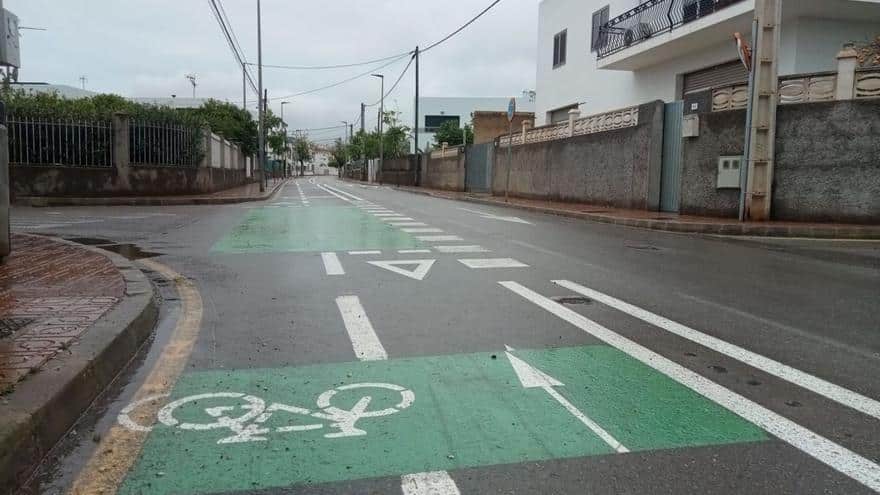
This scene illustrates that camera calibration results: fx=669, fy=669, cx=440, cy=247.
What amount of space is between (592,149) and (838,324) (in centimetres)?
1660

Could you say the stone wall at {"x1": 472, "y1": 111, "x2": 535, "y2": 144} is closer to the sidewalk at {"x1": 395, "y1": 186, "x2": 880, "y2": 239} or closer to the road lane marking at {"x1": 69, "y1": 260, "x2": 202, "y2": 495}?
the sidewalk at {"x1": 395, "y1": 186, "x2": 880, "y2": 239}

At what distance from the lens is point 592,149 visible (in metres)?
22.0

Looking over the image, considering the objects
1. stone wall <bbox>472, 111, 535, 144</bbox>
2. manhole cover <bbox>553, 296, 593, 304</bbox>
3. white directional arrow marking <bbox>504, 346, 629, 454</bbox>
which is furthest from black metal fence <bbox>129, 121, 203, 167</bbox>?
stone wall <bbox>472, 111, 535, 144</bbox>

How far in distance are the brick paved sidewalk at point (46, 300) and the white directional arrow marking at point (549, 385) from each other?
2.95 meters

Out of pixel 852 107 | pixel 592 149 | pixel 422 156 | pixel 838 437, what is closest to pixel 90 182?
pixel 592 149

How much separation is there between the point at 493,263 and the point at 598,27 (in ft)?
68.4

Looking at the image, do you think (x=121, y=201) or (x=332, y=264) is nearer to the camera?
(x=332, y=264)

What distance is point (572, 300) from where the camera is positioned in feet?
22.3

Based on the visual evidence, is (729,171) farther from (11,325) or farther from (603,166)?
(11,325)

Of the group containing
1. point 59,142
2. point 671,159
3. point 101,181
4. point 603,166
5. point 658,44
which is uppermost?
point 658,44

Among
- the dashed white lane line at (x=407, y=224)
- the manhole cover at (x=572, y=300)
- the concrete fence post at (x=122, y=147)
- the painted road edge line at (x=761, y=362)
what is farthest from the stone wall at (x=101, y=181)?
the painted road edge line at (x=761, y=362)

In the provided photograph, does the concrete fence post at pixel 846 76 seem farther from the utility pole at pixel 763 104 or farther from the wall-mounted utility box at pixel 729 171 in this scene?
the wall-mounted utility box at pixel 729 171

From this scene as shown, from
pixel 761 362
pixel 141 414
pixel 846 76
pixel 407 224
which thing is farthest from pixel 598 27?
pixel 141 414

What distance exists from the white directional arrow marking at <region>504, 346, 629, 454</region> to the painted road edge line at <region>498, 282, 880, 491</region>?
2.69ft
